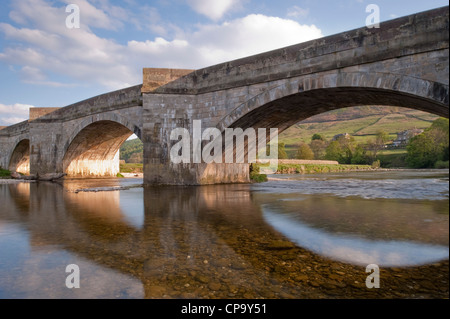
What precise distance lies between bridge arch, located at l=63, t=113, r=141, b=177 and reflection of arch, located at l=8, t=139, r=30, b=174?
12.3 metres

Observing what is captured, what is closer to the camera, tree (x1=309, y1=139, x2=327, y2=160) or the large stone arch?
the large stone arch

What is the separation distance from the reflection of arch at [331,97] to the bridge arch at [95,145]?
9431 mm

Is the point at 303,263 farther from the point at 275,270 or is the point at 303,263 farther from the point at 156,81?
the point at 156,81

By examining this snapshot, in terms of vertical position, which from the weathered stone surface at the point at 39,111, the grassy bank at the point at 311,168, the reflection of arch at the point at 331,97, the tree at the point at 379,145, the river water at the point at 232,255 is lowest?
the river water at the point at 232,255

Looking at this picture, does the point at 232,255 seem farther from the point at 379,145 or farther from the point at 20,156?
the point at 20,156

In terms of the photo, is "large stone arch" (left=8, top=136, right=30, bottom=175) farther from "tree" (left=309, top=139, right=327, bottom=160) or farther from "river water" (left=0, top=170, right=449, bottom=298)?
"tree" (left=309, top=139, right=327, bottom=160)

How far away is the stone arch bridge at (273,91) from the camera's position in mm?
9695

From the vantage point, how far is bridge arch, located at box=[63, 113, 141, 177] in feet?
79.8

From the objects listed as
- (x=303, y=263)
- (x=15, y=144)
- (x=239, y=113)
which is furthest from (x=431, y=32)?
(x=15, y=144)

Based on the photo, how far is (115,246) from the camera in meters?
4.82

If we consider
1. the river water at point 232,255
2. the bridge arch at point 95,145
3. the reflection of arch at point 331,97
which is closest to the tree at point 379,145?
the reflection of arch at point 331,97

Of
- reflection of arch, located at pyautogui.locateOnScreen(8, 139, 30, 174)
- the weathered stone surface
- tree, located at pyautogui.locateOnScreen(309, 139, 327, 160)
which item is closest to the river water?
the weathered stone surface

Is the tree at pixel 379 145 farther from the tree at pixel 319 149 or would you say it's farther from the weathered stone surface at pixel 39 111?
the tree at pixel 319 149
